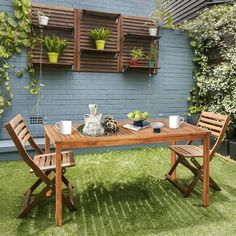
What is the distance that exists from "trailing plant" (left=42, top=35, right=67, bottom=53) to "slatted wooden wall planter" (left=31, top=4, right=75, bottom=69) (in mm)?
144

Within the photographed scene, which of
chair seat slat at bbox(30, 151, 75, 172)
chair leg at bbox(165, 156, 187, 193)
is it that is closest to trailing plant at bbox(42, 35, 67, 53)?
chair seat slat at bbox(30, 151, 75, 172)

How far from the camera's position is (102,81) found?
540 centimetres

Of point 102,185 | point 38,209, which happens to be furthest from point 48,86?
point 38,209

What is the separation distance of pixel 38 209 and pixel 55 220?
0.32 m

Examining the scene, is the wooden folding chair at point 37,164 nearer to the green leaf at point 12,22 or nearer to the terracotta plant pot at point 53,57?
the terracotta plant pot at point 53,57

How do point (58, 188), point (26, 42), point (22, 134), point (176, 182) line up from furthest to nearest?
point (26, 42) → point (176, 182) → point (22, 134) → point (58, 188)

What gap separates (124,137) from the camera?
2.52 m

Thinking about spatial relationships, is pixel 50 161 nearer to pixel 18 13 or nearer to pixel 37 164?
pixel 37 164

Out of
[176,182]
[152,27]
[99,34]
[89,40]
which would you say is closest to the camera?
[176,182]

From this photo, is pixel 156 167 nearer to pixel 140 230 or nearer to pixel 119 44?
pixel 140 230

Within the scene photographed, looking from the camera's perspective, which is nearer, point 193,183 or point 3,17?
point 193,183

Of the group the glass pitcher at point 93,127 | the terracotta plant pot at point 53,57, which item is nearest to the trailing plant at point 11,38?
the terracotta plant pot at point 53,57

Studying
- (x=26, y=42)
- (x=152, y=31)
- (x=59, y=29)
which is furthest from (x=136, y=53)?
(x=26, y=42)

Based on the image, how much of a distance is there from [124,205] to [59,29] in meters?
3.40
